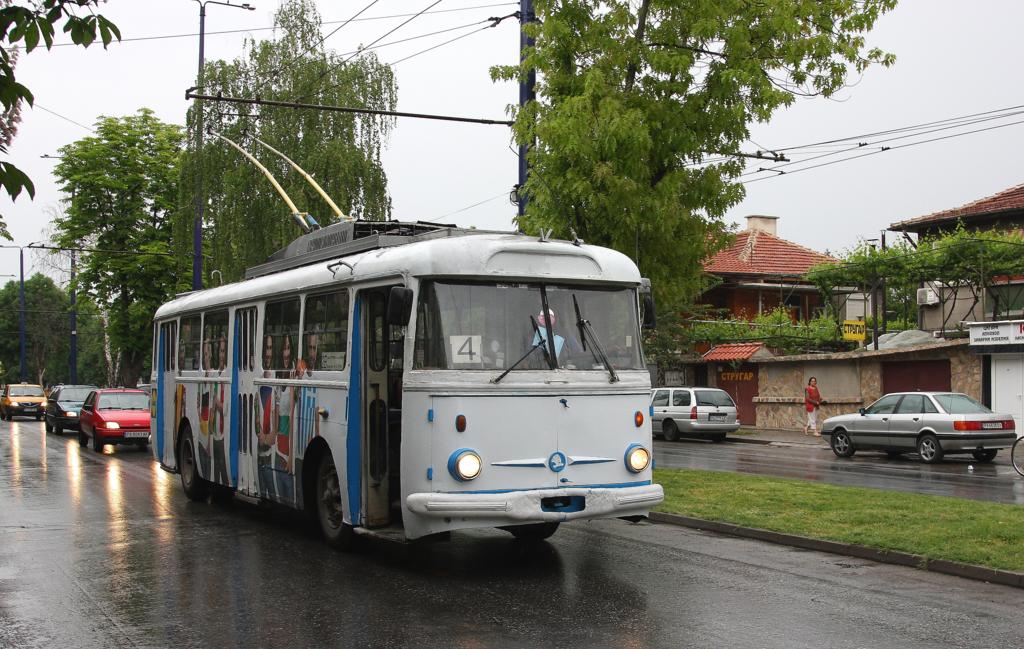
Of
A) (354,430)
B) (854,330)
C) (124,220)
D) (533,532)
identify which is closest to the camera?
(354,430)

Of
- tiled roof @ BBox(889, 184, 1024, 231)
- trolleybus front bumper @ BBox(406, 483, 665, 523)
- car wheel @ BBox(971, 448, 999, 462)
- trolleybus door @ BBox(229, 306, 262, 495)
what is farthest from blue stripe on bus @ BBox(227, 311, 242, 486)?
tiled roof @ BBox(889, 184, 1024, 231)

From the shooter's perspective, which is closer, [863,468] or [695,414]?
[863,468]

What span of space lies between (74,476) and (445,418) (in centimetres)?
1341

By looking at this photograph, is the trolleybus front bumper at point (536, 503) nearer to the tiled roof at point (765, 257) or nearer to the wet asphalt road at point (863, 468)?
the wet asphalt road at point (863, 468)

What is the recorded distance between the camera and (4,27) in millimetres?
6047

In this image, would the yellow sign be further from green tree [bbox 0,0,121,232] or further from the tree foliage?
green tree [bbox 0,0,121,232]

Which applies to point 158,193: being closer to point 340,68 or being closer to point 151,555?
point 340,68

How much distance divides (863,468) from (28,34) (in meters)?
19.6

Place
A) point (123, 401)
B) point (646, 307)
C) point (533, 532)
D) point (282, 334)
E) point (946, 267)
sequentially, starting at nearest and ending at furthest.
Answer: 1. point (646, 307)
2. point (533, 532)
3. point (282, 334)
4. point (123, 401)
5. point (946, 267)

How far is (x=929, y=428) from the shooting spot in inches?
939

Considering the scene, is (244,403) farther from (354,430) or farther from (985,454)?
(985,454)

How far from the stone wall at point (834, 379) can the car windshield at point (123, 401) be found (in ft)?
70.4

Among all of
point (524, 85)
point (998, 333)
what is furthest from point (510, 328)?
point (998, 333)

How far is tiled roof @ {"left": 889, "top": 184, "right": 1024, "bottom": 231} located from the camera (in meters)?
40.2
